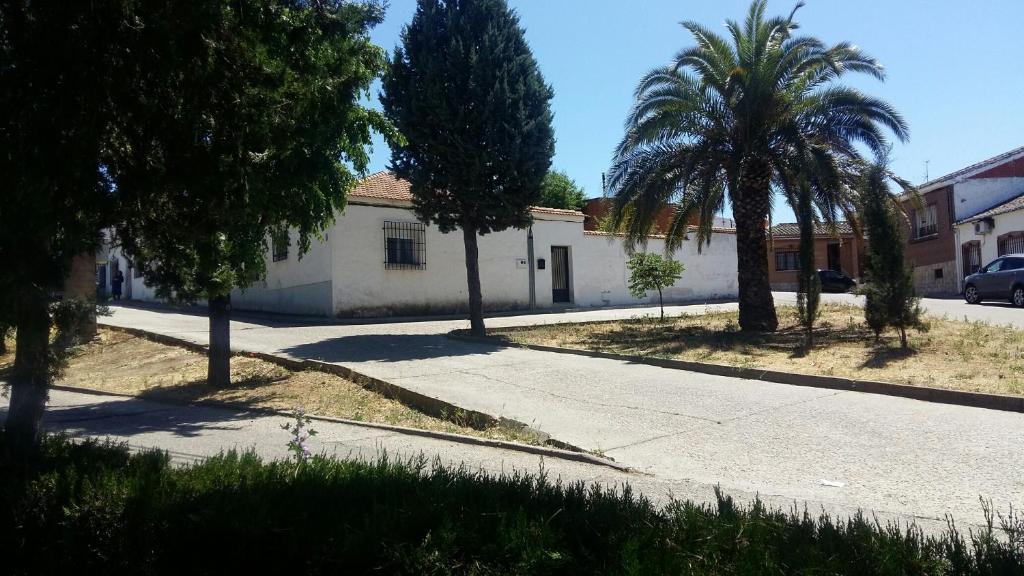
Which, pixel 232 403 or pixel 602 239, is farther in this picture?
pixel 602 239

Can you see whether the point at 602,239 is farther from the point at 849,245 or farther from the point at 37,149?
the point at 849,245

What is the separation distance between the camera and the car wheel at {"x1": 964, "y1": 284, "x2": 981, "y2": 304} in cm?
2478

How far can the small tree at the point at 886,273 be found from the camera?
12.7 m

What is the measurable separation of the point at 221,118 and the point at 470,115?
11469 mm

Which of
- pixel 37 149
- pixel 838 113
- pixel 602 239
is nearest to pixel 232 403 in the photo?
pixel 37 149

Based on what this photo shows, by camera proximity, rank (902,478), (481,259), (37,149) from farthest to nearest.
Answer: (481,259) < (902,478) < (37,149)

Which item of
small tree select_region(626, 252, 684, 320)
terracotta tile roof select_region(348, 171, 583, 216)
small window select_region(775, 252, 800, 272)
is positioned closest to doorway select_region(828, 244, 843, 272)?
small window select_region(775, 252, 800, 272)

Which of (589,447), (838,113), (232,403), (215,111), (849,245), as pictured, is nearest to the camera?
(215,111)

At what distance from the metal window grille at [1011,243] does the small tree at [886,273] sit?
2066 cm

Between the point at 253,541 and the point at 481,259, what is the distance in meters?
20.8

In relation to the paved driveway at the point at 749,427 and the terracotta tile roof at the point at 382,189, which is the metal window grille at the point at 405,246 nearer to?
the terracotta tile roof at the point at 382,189

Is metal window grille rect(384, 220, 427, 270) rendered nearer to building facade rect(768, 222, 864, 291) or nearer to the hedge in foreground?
the hedge in foreground

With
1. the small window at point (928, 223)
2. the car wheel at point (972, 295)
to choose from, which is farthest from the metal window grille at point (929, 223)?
the car wheel at point (972, 295)

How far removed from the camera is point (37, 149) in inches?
183
